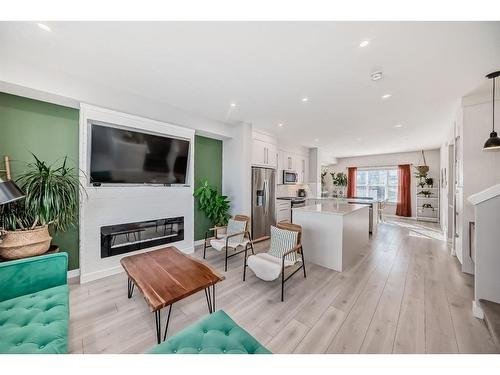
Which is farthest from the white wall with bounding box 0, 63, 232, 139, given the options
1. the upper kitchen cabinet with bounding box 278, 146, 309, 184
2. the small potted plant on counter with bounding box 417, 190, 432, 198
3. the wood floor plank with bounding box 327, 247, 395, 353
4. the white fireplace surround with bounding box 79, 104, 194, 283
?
the small potted plant on counter with bounding box 417, 190, 432, 198

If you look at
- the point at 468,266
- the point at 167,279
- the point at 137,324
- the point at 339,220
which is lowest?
the point at 137,324

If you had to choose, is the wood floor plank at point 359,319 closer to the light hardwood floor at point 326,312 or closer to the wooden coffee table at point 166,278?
the light hardwood floor at point 326,312

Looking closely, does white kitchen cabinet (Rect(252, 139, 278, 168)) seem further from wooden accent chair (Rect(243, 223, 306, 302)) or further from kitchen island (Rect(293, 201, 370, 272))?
wooden accent chair (Rect(243, 223, 306, 302))

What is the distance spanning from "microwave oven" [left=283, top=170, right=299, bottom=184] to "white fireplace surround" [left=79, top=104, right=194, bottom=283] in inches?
132

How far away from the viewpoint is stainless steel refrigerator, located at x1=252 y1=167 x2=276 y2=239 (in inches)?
175

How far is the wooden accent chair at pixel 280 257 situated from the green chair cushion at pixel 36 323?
175cm

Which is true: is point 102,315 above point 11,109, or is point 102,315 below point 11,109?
below

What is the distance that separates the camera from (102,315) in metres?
1.94

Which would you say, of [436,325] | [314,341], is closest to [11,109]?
[314,341]
